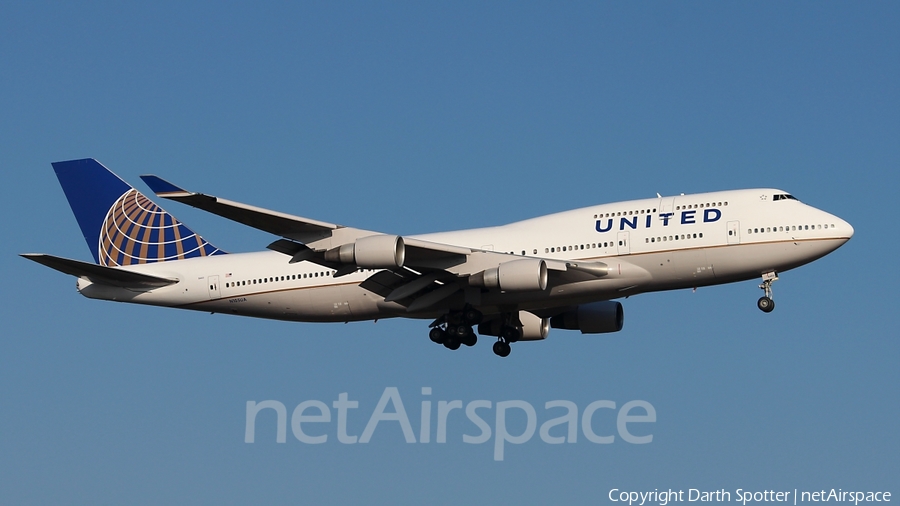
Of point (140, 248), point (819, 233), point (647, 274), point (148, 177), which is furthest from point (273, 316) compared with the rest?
point (819, 233)

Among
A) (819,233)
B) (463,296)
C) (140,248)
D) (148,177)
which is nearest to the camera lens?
(148,177)

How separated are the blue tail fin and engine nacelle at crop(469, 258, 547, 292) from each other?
11.8 metres

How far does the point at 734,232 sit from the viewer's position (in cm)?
3612

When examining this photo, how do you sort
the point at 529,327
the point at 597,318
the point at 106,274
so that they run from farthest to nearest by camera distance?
the point at 529,327
the point at 597,318
the point at 106,274

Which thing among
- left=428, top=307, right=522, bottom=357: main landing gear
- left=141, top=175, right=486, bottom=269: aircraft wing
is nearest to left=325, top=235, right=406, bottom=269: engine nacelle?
left=141, top=175, right=486, bottom=269: aircraft wing

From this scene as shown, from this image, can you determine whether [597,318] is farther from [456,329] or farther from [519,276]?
[519,276]

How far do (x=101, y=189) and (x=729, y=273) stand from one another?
78.3 ft

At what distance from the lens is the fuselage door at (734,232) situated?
3606cm

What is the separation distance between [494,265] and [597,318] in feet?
21.1

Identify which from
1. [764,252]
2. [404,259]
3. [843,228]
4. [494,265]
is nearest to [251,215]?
[404,259]

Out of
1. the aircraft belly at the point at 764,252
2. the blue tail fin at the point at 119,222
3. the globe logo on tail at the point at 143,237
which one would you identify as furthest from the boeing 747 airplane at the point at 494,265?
the blue tail fin at the point at 119,222

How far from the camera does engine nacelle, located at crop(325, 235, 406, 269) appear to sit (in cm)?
3478

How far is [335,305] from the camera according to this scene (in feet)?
130

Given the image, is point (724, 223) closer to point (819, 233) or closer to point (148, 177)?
point (819, 233)
